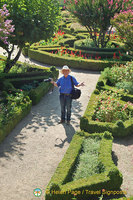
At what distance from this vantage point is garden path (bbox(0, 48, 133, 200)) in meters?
6.55

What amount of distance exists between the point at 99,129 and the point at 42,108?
10.6 feet

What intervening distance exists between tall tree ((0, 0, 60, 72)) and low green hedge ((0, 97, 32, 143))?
3786 mm

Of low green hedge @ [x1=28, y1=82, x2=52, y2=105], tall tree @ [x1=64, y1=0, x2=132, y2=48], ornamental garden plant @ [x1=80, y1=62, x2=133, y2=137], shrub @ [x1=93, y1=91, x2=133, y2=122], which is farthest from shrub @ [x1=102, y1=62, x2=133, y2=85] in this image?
tall tree @ [x1=64, y1=0, x2=132, y2=48]

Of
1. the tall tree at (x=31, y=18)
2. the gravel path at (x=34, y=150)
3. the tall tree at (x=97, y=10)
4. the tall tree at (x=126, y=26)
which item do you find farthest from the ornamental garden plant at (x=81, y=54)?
the gravel path at (x=34, y=150)

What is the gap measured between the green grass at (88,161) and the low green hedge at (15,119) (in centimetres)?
276

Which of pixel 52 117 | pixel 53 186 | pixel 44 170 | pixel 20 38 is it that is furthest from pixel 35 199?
pixel 20 38

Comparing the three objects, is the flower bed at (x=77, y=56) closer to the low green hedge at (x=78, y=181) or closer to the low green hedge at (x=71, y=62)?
the low green hedge at (x=71, y=62)

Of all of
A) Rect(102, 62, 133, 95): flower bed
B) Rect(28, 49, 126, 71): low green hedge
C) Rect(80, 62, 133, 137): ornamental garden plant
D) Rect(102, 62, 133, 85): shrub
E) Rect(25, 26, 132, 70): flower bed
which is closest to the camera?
Rect(80, 62, 133, 137): ornamental garden plant

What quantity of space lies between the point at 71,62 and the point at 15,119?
9201mm

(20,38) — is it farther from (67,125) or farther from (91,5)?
(91,5)

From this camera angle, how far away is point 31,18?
1233 cm

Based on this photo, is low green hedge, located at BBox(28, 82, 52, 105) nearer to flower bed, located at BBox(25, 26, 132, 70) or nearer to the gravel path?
the gravel path

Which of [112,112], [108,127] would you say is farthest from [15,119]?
[112,112]

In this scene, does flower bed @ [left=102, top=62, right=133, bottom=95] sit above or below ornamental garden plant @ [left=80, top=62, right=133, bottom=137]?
above
